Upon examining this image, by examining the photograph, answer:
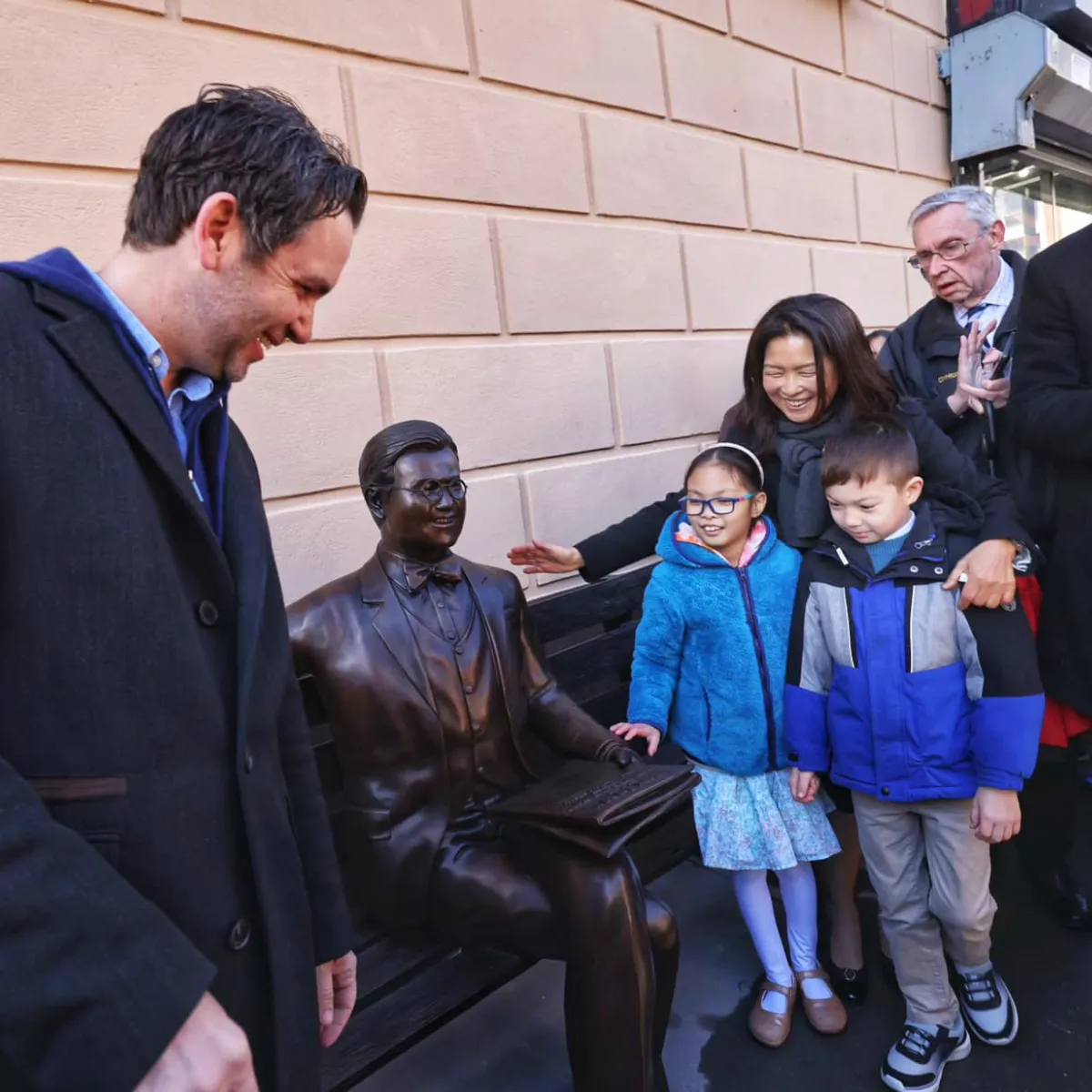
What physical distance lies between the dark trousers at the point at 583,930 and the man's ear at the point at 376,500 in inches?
29.8

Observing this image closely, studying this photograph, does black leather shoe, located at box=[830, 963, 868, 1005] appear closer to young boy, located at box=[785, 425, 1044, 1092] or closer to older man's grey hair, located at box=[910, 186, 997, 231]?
young boy, located at box=[785, 425, 1044, 1092]

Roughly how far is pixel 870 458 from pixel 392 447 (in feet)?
4.00

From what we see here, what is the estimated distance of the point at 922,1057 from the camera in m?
2.23

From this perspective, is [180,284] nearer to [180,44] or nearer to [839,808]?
[180,44]

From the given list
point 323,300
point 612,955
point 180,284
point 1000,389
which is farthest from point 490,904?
point 1000,389

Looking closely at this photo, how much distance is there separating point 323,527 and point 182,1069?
2034mm

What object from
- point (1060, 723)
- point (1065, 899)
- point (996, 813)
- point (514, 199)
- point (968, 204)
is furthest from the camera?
point (514, 199)

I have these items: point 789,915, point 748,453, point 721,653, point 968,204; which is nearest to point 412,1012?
point 789,915

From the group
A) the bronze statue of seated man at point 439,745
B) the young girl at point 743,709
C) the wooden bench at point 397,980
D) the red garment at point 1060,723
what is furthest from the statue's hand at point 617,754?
the red garment at point 1060,723

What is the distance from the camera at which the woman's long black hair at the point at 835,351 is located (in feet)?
8.58

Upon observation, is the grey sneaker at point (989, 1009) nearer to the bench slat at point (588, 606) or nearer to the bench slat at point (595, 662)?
the bench slat at point (595, 662)

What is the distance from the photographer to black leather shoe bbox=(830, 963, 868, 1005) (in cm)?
257

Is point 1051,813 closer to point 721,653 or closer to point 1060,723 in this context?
point 1060,723

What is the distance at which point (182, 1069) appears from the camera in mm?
862
